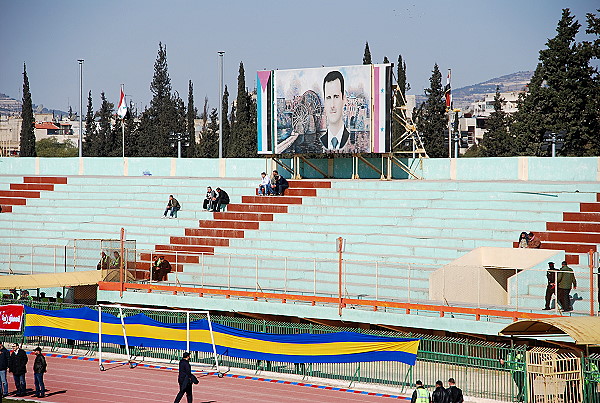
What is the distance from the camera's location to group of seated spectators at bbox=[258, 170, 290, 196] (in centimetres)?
3550

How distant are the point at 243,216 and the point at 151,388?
42.2ft

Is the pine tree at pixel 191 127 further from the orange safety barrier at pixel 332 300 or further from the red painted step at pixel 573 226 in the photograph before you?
the red painted step at pixel 573 226

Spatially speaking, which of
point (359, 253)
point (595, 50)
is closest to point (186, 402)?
point (359, 253)

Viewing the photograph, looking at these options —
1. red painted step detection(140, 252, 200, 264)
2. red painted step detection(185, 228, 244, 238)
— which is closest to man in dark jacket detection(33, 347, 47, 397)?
red painted step detection(140, 252, 200, 264)

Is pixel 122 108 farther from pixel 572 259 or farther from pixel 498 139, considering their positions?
pixel 572 259

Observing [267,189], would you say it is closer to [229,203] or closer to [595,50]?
[229,203]

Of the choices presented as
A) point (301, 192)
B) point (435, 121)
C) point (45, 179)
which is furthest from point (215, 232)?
point (435, 121)

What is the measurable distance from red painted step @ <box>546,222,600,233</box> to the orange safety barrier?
606 cm

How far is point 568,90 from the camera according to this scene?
163ft

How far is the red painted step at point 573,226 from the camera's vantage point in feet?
91.4

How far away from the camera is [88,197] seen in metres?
39.4

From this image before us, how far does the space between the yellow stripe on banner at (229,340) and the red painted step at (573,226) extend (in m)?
8.64

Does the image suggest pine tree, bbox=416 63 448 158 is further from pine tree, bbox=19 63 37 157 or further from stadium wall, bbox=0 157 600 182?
pine tree, bbox=19 63 37 157

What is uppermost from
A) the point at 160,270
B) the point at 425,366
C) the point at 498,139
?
the point at 498,139
